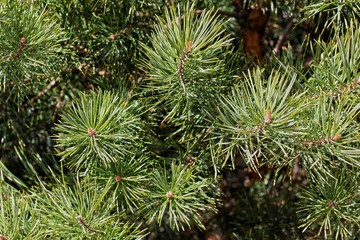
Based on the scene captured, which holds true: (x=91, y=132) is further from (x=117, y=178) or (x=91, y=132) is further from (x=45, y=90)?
(x=45, y=90)

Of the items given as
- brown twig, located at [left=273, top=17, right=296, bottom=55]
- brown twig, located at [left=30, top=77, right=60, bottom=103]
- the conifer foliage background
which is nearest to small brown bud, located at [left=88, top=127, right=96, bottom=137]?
the conifer foliage background

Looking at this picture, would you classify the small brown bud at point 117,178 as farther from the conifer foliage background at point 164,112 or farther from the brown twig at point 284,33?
the brown twig at point 284,33

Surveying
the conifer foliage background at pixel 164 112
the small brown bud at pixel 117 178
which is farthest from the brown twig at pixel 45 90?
the small brown bud at pixel 117 178

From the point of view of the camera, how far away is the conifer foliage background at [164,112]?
616mm

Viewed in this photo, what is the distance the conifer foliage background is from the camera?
0.62m

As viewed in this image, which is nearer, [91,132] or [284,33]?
[91,132]

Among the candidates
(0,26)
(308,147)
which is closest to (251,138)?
(308,147)

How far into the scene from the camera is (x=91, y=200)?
0.64 metres

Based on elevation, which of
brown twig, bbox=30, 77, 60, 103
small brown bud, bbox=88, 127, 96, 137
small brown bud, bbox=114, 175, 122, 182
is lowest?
small brown bud, bbox=114, 175, 122, 182

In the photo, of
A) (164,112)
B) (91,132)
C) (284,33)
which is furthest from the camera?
(284,33)

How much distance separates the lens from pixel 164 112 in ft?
2.55

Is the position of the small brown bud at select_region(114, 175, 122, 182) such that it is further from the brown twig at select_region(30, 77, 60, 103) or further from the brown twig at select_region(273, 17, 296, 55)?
the brown twig at select_region(273, 17, 296, 55)

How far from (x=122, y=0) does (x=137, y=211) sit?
243 millimetres

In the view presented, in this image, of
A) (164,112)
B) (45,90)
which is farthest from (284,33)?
(45,90)
